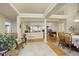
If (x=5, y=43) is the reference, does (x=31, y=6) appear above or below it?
above

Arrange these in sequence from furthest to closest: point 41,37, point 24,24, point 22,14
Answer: point 24,24, point 41,37, point 22,14

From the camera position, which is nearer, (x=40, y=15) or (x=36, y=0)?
(x=36, y=0)

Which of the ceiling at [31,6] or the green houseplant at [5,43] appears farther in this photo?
the ceiling at [31,6]

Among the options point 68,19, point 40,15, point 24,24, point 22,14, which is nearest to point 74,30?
point 68,19

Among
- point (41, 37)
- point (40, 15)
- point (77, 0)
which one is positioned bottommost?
point (41, 37)

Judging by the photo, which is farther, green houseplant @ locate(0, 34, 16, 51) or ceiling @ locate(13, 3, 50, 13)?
ceiling @ locate(13, 3, 50, 13)

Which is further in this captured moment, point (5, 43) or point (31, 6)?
point (31, 6)

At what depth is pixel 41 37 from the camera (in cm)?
1421

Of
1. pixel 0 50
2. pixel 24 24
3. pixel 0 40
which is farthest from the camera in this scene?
pixel 24 24

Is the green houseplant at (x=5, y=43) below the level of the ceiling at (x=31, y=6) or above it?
below

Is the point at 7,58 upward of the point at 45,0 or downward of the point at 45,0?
downward

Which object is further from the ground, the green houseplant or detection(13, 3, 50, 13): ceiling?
detection(13, 3, 50, 13): ceiling

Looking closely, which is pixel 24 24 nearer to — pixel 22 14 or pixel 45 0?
pixel 22 14

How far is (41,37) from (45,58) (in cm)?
1199
